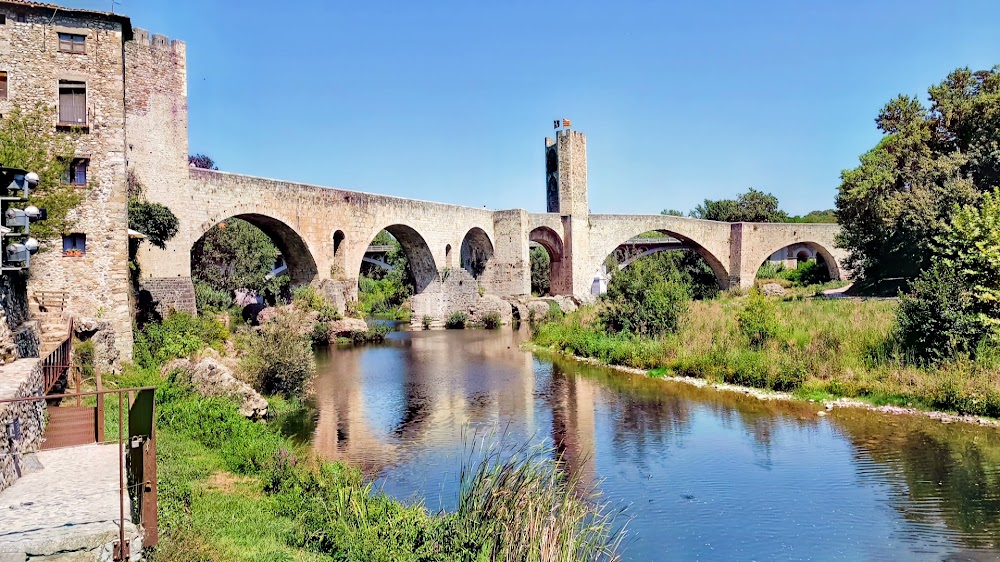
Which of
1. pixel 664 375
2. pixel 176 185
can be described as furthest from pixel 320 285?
pixel 664 375

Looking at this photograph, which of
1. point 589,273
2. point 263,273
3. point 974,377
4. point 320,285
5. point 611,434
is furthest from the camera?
point 589,273

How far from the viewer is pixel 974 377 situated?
1127cm

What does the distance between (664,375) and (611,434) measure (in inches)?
202

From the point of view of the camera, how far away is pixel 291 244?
21.4m

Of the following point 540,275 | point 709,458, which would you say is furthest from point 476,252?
point 709,458

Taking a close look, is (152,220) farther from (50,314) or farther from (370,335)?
(370,335)

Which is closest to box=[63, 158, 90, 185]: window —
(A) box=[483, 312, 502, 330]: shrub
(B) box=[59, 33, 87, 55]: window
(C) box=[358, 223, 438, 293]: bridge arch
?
(B) box=[59, 33, 87, 55]: window

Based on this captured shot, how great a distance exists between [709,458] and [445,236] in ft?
65.5

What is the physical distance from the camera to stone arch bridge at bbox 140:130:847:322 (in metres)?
17.1

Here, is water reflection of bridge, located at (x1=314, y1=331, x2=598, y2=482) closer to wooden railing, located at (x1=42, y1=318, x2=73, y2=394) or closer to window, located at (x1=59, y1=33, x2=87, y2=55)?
wooden railing, located at (x1=42, y1=318, x2=73, y2=394)

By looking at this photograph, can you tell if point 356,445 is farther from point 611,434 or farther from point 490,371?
point 490,371

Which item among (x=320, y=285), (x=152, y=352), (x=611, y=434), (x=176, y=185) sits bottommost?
(x=611, y=434)

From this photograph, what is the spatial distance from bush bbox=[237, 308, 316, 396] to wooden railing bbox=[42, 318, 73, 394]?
2.74 meters

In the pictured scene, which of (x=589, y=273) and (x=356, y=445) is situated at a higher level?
(x=589, y=273)
